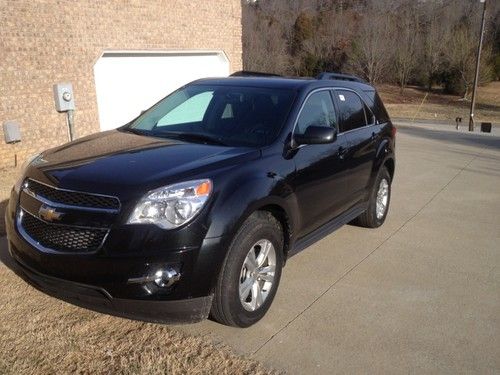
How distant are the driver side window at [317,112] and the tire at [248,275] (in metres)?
0.96

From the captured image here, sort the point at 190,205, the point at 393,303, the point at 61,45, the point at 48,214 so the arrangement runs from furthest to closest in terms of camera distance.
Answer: the point at 61,45
the point at 393,303
the point at 48,214
the point at 190,205

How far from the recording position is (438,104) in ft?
125

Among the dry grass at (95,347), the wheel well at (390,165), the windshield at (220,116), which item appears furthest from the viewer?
the wheel well at (390,165)

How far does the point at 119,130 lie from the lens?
4559mm

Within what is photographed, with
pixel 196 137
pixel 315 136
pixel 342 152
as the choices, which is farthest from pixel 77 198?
pixel 342 152

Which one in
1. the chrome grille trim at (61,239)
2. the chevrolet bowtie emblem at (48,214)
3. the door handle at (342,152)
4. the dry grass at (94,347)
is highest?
the door handle at (342,152)

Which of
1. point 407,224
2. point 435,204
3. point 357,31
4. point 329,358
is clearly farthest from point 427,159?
point 357,31

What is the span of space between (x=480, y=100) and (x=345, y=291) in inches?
1597

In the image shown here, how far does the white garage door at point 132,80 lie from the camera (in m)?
11.3

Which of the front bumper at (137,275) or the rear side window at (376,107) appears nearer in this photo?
the front bumper at (137,275)

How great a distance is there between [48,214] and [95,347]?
896mm

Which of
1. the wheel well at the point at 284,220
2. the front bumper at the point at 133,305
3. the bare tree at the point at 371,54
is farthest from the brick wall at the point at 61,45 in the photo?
the bare tree at the point at 371,54

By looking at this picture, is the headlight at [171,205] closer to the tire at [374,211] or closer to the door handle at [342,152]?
the door handle at [342,152]

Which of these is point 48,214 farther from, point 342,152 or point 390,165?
point 390,165
